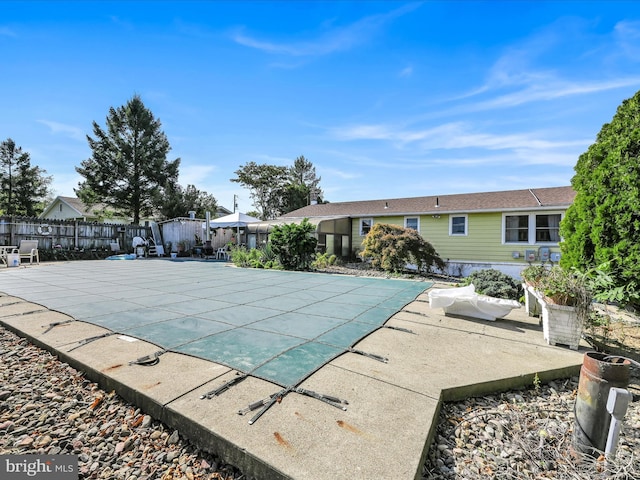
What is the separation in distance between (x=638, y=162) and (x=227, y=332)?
266 inches

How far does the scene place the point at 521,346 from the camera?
3.60 metres

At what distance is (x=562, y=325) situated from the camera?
11.7ft

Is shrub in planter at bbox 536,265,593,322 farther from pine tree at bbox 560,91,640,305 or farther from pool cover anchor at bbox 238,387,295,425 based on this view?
pool cover anchor at bbox 238,387,295,425

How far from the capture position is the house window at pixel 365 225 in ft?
56.7

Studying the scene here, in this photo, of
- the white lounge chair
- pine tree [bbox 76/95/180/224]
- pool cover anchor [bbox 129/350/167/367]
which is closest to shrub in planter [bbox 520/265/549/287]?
the white lounge chair

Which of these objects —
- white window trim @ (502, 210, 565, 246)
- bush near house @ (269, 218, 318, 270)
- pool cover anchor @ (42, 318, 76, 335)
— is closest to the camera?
pool cover anchor @ (42, 318, 76, 335)

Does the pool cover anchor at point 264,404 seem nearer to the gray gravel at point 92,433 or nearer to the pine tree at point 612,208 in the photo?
the gray gravel at point 92,433

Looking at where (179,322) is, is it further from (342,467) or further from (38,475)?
(342,467)

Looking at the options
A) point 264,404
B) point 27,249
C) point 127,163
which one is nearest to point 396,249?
point 264,404

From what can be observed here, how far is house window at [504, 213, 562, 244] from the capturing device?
1326 cm

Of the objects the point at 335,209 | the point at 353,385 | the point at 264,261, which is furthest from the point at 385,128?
the point at 353,385

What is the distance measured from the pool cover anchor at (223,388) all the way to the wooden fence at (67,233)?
2067 centimetres

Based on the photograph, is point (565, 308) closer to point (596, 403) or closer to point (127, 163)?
point (596, 403)

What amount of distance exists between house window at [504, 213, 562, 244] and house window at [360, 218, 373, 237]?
7078 mm
